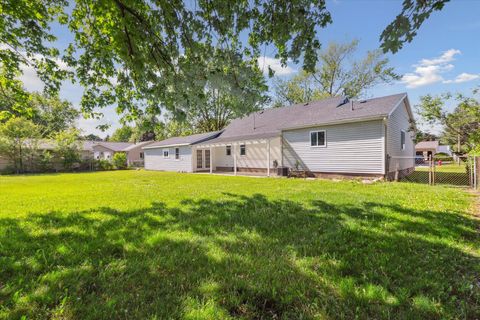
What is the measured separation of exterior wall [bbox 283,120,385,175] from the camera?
443 inches

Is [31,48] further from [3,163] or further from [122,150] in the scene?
[122,150]

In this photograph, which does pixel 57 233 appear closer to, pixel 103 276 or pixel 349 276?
pixel 103 276

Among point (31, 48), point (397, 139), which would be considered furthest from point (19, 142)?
point (397, 139)

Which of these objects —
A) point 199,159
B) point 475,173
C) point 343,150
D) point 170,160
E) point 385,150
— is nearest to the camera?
point 475,173

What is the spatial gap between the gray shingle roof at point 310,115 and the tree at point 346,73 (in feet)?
34.7

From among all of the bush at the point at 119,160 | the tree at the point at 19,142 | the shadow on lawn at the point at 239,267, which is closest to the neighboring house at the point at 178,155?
the bush at the point at 119,160

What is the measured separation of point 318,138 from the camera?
43.9 feet

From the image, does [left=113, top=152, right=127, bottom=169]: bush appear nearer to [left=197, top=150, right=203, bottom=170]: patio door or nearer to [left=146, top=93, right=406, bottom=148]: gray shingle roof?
[left=146, top=93, right=406, bottom=148]: gray shingle roof

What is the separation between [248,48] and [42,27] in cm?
627

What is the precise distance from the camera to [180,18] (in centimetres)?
463

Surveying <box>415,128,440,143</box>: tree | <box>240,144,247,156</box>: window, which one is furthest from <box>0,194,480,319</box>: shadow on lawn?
<box>240,144,247,156</box>: window

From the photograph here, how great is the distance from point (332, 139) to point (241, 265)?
11.6 meters

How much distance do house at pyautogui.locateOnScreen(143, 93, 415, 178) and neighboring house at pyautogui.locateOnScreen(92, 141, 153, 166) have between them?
2071 centimetres

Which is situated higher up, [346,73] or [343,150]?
[346,73]
